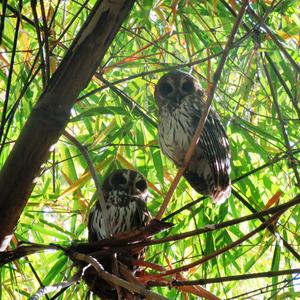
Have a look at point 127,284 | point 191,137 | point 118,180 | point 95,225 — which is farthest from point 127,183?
point 127,284

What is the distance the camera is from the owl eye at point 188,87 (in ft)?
7.52

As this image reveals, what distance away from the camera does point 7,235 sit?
1.05 metres

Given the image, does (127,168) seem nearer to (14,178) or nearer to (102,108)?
(102,108)

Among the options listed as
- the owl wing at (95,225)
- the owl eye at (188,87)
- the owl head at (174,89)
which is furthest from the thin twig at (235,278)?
the owl eye at (188,87)

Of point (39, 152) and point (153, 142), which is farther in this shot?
point (153, 142)

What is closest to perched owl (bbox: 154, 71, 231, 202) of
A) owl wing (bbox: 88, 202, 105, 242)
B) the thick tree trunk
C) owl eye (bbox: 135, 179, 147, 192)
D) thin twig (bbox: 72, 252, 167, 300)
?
owl eye (bbox: 135, 179, 147, 192)

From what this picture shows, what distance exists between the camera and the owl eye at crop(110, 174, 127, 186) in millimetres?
2191

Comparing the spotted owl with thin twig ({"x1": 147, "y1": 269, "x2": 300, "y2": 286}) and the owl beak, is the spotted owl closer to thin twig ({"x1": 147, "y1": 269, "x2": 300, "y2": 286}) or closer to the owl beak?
the owl beak

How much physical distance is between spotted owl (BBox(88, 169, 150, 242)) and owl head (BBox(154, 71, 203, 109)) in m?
0.30

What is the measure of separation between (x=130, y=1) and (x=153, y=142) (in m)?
1.23

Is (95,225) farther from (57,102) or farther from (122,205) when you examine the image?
(57,102)

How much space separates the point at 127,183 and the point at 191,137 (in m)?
0.30

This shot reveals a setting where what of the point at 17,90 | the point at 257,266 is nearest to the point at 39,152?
the point at 17,90

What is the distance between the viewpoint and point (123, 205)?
Answer: 223cm
